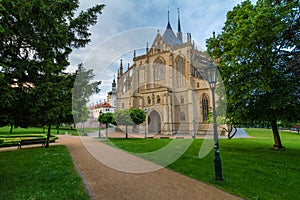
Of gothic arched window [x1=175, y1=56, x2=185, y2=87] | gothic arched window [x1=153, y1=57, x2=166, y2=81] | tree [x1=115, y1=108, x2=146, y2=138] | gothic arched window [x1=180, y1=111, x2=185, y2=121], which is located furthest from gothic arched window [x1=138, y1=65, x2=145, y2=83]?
tree [x1=115, y1=108, x2=146, y2=138]

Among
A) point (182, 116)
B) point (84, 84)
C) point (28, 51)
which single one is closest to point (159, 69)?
point (182, 116)

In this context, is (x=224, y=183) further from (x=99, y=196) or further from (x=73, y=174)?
(x=73, y=174)

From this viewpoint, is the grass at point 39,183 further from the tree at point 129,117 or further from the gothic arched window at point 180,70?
the gothic arched window at point 180,70

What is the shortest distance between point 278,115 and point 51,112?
13.6 metres

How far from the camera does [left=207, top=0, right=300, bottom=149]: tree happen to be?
10.5 meters

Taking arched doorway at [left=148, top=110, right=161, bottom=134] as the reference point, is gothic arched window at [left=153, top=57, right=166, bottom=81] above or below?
above

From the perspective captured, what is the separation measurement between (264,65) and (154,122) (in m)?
28.3

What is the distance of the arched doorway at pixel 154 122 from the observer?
123 ft

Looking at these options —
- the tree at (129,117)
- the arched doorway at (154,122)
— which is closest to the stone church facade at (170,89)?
the arched doorway at (154,122)

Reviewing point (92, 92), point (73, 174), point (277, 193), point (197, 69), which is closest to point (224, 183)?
point (277, 193)

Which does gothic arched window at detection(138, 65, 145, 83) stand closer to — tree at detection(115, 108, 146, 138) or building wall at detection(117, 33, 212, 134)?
building wall at detection(117, 33, 212, 134)

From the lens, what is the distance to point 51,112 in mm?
8914

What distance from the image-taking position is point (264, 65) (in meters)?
11.4

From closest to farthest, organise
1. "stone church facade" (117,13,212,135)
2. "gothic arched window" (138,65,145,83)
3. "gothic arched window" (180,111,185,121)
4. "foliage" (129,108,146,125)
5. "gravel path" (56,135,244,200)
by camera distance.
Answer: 1. "gravel path" (56,135,244,200)
2. "foliage" (129,108,146,125)
3. "stone church facade" (117,13,212,135)
4. "gothic arched window" (180,111,185,121)
5. "gothic arched window" (138,65,145,83)
